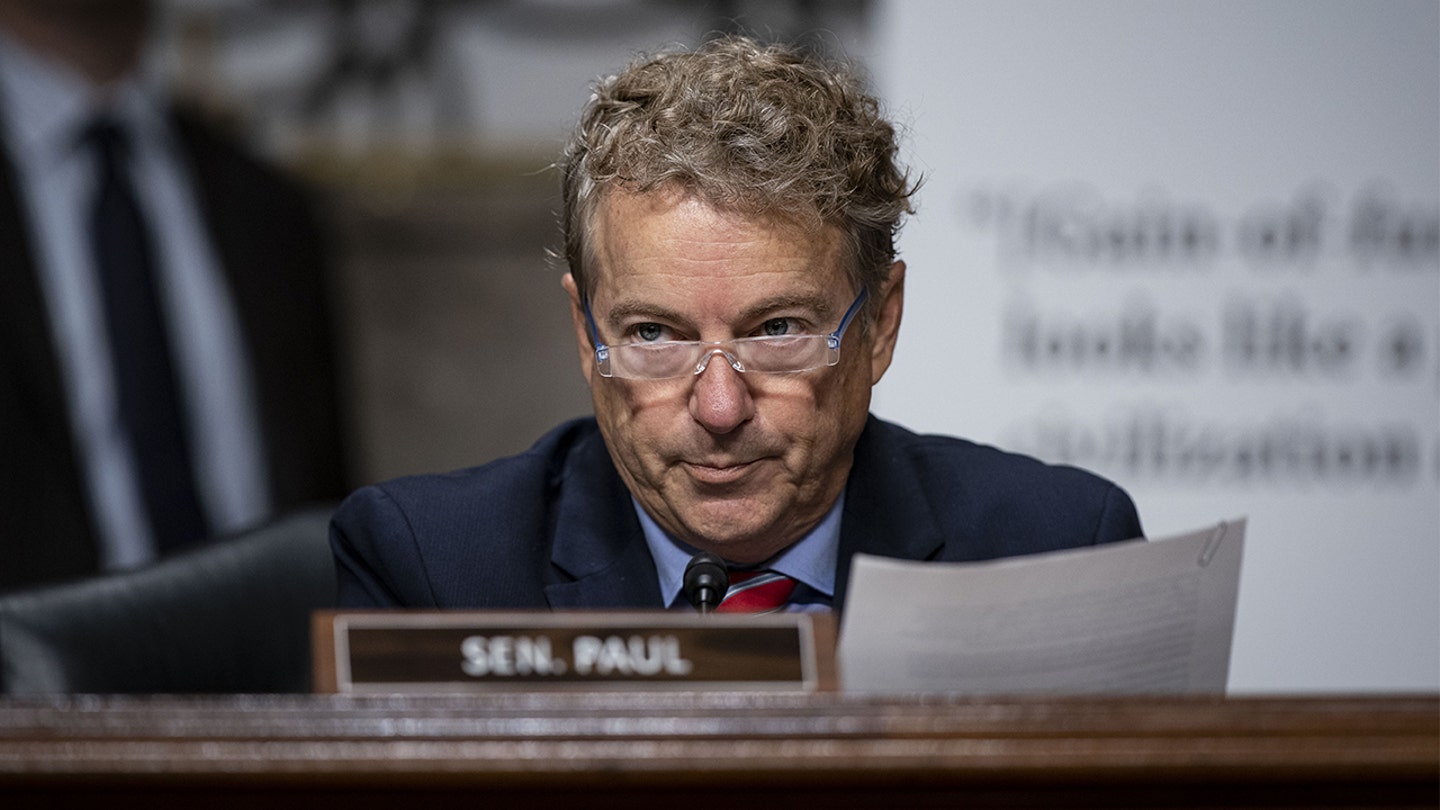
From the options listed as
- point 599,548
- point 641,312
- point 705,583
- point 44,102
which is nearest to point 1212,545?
point 705,583

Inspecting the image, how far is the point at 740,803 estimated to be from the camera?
863mm

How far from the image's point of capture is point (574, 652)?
0.94 meters

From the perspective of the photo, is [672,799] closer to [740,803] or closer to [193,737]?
[740,803]

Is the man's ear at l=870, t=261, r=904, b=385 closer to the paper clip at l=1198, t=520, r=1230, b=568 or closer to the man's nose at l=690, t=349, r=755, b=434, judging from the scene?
the man's nose at l=690, t=349, r=755, b=434

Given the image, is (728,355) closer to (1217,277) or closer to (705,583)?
(705,583)

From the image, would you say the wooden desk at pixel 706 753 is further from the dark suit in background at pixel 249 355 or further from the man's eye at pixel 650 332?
the dark suit in background at pixel 249 355

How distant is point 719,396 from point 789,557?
28 centimetres

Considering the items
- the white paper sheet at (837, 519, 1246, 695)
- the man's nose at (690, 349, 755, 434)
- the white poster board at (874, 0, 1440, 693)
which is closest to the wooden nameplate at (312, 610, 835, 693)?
the white paper sheet at (837, 519, 1246, 695)

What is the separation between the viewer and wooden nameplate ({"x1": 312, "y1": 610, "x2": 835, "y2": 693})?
3.06 feet

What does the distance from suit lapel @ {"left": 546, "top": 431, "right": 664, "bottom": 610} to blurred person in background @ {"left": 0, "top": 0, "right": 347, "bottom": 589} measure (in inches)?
69.8

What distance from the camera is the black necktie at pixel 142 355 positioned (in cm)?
318

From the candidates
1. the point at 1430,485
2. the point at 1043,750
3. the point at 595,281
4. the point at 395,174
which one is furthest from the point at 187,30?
the point at 1043,750

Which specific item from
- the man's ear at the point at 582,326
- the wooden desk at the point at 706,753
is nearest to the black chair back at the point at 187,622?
the man's ear at the point at 582,326

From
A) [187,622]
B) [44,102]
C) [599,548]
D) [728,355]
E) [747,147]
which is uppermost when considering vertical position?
[44,102]
